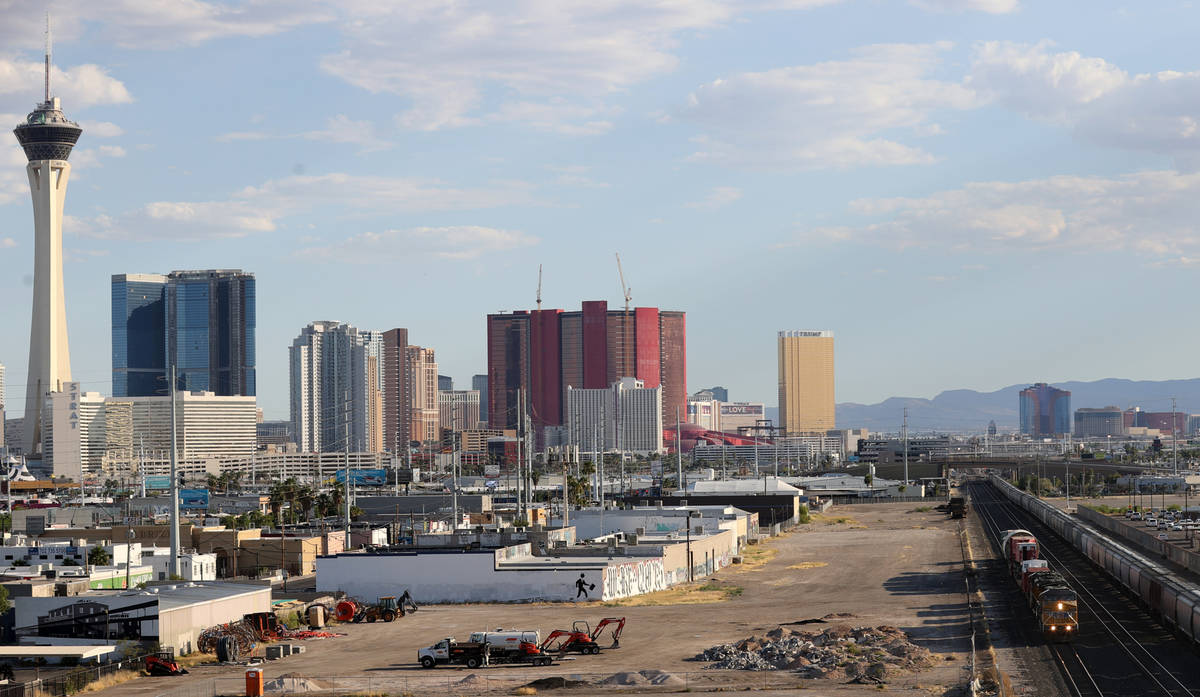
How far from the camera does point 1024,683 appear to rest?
46281mm

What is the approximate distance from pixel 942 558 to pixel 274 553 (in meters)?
50.4

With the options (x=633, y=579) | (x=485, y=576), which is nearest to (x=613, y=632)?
(x=485, y=576)

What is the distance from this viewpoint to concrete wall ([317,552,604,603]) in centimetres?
7819

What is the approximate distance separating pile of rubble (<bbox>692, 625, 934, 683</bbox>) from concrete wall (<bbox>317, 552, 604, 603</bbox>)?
71.6 ft

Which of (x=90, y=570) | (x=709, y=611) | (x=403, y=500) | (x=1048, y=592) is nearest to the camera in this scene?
(x=1048, y=592)

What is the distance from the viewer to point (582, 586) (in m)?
77.8

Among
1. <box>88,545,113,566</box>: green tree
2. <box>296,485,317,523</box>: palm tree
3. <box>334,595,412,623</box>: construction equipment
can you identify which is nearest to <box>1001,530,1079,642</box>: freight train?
<box>334,595,412,623</box>: construction equipment

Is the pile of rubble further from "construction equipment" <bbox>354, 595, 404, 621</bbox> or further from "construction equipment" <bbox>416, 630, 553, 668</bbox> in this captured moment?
"construction equipment" <bbox>354, 595, 404, 621</bbox>

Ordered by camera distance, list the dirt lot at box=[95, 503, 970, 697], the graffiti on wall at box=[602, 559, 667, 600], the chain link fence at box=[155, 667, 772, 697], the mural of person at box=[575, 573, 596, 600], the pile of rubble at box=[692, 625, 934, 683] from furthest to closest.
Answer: the graffiti on wall at box=[602, 559, 667, 600] → the mural of person at box=[575, 573, 596, 600] → the pile of rubble at box=[692, 625, 934, 683] → the dirt lot at box=[95, 503, 970, 697] → the chain link fence at box=[155, 667, 772, 697]

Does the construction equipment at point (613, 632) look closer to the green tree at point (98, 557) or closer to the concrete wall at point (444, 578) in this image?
the concrete wall at point (444, 578)

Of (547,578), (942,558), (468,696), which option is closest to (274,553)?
(547,578)

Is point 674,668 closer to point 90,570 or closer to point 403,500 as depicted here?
point 90,570

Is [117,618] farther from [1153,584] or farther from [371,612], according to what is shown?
[1153,584]

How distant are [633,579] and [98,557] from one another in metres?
38.8
